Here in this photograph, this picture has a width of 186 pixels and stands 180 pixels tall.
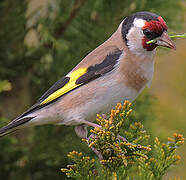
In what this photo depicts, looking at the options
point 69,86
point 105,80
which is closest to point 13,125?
point 69,86

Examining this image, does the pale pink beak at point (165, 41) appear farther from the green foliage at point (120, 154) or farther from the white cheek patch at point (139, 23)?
the green foliage at point (120, 154)

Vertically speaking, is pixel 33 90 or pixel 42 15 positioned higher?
pixel 42 15

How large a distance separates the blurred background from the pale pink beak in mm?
533

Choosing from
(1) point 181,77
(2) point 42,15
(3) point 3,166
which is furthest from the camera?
(1) point 181,77

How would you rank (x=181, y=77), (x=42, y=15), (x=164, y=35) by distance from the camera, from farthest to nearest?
(x=181, y=77), (x=42, y=15), (x=164, y=35)

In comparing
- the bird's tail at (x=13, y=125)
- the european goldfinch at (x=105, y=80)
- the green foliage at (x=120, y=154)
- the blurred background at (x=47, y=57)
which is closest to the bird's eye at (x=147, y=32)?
the european goldfinch at (x=105, y=80)

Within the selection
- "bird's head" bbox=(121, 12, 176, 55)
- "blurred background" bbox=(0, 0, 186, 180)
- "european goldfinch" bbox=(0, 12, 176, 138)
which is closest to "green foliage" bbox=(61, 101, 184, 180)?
"european goldfinch" bbox=(0, 12, 176, 138)

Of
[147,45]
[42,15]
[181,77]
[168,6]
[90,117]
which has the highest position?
[42,15]

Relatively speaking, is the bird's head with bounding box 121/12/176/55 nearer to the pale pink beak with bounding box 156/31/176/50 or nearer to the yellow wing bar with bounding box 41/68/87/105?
the pale pink beak with bounding box 156/31/176/50

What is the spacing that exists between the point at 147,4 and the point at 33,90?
1260mm

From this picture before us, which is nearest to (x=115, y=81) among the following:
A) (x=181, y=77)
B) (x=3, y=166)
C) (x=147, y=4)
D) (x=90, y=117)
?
(x=90, y=117)

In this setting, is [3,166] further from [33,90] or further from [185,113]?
[185,113]

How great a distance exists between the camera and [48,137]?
3.11m

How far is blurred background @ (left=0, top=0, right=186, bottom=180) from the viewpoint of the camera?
3.01m
